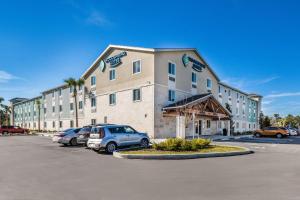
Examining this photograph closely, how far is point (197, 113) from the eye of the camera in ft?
93.7

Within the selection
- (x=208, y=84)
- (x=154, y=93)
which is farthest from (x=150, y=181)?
(x=208, y=84)

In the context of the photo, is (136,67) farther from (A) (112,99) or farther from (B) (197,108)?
(B) (197,108)

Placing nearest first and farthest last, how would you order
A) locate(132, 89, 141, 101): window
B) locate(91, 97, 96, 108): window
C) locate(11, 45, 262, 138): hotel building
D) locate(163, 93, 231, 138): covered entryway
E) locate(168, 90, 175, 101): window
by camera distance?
1. locate(163, 93, 231, 138): covered entryway
2. locate(11, 45, 262, 138): hotel building
3. locate(132, 89, 141, 101): window
4. locate(168, 90, 175, 101): window
5. locate(91, 97, 96, 108): window

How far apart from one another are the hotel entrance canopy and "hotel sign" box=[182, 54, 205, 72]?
548 centimetres

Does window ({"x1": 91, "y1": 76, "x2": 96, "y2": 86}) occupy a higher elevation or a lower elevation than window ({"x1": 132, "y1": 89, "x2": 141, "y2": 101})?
higher

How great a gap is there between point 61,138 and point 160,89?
12.0 metres

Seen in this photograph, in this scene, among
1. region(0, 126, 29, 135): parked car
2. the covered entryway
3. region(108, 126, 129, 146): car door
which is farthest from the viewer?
region(0, 126, 29, 135): parked car

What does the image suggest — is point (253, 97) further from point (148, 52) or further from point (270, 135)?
point (148, 52)

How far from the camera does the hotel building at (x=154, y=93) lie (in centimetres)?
2862

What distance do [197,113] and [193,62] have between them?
9245 millimetres

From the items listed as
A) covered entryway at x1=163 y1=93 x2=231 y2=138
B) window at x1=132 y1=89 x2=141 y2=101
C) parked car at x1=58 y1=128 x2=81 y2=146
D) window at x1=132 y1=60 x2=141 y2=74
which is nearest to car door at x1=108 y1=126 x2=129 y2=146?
parked car at x1=58 y1=128 x2=81 y2=146

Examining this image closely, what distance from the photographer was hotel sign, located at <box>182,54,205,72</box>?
32969 millimetres

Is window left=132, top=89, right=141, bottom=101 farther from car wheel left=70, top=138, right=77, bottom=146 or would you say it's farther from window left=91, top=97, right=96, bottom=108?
car wheel left=70, top=138, right=77, bottom=146

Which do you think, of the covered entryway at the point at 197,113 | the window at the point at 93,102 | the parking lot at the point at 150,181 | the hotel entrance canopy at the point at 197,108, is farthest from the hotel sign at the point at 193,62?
the parking lot at the point at 150,181
